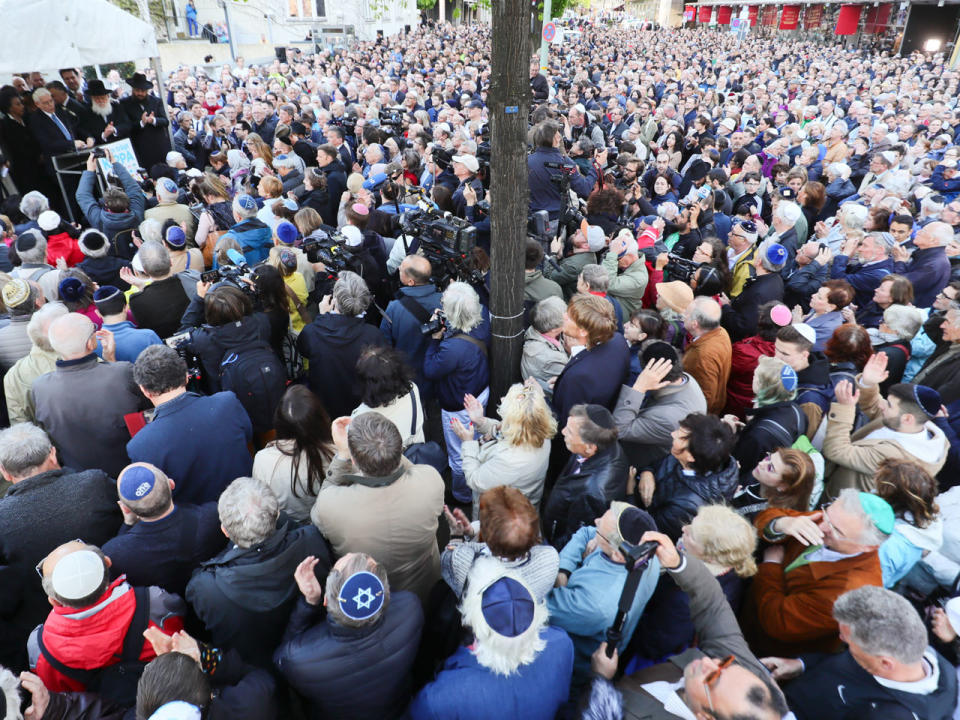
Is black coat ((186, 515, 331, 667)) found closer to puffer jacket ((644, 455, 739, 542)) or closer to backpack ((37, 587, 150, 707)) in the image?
backpack ((37, 587, 150, 707))

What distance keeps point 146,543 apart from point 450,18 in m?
65.7

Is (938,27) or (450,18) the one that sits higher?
(450,18)

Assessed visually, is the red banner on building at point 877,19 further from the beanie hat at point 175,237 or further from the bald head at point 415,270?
the beanie hat at point 175,237

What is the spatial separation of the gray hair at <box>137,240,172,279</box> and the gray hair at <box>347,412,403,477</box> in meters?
2.45

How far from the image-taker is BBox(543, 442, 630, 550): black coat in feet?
8.96

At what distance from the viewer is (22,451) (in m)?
2.55

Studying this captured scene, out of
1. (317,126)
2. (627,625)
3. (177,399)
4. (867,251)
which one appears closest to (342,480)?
(177,399)

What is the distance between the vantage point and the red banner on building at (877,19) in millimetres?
31578

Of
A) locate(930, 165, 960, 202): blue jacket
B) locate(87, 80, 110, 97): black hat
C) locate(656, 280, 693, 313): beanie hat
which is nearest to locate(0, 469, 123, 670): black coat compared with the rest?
locate(656, 280, 693, 313): beanie hat

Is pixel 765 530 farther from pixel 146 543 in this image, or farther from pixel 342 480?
pixel 146 543

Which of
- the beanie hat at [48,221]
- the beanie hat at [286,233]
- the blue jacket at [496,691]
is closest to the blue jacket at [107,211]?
the beanie hat at [48,221]

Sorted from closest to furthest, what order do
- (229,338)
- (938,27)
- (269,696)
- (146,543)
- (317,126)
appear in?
1. (269,696)
2. (146,543)
3. (229,338)
4. (317,126)
5. (938,27)

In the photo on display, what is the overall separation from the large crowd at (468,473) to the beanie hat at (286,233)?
0.03 meters

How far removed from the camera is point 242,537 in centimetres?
215
